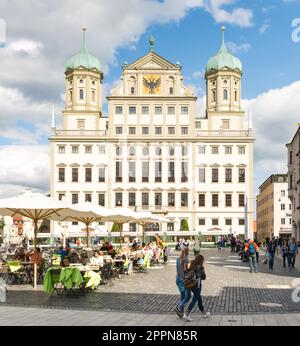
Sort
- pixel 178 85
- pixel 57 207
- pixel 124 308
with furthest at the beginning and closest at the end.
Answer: pixel 178 85
pixel 57 207
pixel 124 308

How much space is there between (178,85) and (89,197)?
2060cm

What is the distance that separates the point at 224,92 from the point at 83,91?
21.3 meters

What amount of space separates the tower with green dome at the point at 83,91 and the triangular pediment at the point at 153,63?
819cm

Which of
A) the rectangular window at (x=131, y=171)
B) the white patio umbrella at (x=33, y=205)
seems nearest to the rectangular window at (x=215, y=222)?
the rectangular window at (x=131, y=171)

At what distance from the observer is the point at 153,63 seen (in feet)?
259

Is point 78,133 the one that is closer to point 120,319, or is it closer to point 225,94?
point 225,94

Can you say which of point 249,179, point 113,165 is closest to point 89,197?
point 113,165

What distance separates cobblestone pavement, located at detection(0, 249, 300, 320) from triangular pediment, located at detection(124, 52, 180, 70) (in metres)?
59.2

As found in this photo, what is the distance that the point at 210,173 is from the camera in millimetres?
79375

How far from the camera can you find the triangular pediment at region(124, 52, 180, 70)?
78.5 meters

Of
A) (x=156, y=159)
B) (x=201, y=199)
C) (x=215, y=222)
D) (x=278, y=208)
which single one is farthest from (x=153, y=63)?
(x=278, y=208)

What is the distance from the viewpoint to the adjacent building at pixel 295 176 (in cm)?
5997

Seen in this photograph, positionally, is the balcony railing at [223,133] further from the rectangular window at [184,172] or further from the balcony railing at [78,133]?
the balcony railing at [78,133]
